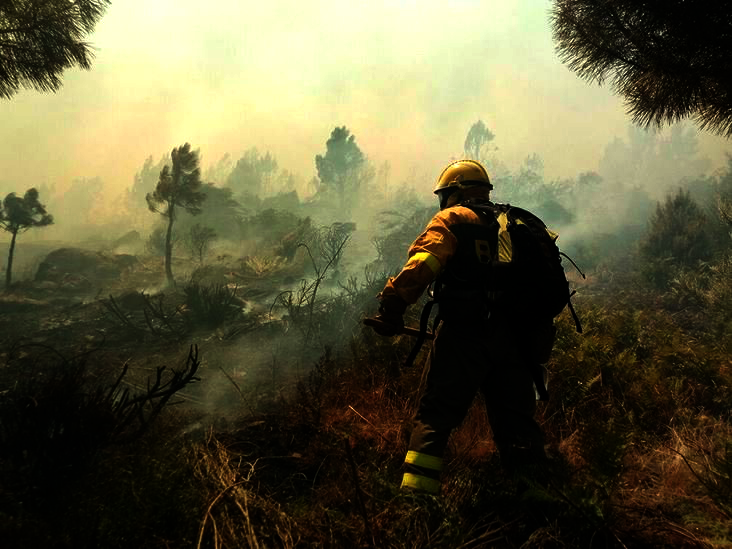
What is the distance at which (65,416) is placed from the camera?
2086 mm

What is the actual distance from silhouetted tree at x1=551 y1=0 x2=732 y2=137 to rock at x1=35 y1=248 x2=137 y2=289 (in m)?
19.7

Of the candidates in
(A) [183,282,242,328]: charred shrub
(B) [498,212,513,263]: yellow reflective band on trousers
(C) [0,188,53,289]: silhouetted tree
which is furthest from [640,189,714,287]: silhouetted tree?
(C) [0,188,53,289]: silhouetted tree

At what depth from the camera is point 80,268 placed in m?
20.0

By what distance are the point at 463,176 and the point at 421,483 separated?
1893mm

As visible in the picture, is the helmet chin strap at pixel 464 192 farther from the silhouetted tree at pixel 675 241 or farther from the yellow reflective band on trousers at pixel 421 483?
the silhouetted tree at pixel 675 241

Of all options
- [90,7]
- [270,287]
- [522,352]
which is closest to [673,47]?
[522,352]

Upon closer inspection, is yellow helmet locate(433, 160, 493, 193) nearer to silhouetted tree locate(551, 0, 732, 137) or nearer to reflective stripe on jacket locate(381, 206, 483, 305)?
reflective stripe on jacket locate(381, 206, 483, 305)

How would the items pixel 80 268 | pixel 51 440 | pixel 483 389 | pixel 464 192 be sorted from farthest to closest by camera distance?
pixel 80 268 → pixel 464 192 → pixel 483 389 → pixel 51 440

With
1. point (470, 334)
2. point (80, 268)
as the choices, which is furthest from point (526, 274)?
point (80, 268)

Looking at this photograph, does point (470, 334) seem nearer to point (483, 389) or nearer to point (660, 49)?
point (483, 389)

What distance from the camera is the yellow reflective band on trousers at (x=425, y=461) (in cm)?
203

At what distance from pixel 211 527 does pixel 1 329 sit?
11.8m

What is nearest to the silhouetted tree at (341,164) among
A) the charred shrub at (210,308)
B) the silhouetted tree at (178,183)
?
the silhouetted tree at (178,183)

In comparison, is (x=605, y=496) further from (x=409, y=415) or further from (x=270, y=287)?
(x=270, y=287)
